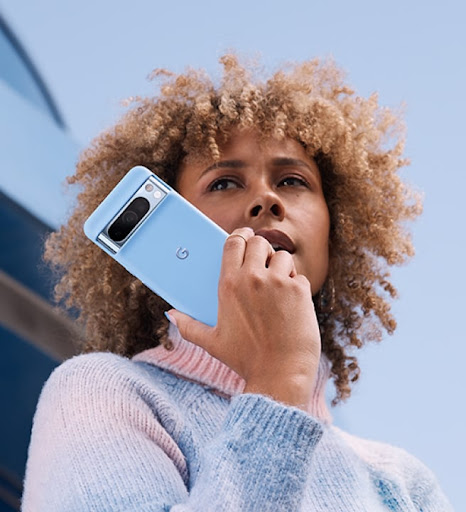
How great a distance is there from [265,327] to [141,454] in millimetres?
162

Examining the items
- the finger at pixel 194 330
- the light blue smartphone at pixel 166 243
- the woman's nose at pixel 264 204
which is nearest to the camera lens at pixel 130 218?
the light blue smartphone at pixel 166 243

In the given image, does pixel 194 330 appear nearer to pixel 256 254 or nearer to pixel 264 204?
A: pixel 256 254

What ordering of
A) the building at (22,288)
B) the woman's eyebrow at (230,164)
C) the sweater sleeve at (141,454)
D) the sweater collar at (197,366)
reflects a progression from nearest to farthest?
the sweater sleeve at (141,454), the sweater collar at (197,366), the woman's eyebrow at (230,164), the building at (22,288)

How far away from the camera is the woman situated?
73 centimetres

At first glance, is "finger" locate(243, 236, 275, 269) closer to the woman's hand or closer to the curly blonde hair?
the woman's hand

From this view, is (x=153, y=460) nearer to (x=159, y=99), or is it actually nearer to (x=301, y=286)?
(x=301, y=286)

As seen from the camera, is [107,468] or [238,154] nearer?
[107,468]

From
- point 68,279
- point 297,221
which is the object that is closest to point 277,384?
point 297,221

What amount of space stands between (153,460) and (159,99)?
68cm

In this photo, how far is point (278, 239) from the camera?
105 centimetres

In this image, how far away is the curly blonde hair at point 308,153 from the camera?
3.92ft

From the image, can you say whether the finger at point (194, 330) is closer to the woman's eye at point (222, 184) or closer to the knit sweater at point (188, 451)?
the knit sweater at point (188, 451)

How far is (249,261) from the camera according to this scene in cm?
80

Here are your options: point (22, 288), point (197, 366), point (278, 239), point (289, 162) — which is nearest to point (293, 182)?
point (289, 162)
